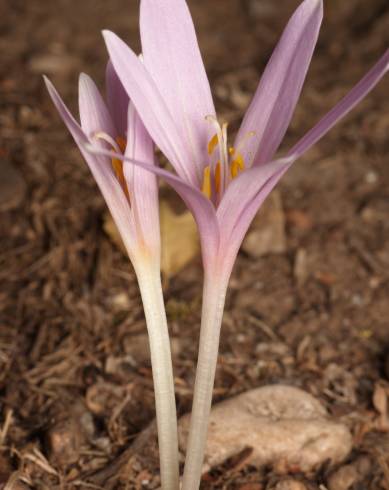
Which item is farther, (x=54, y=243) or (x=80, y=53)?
(x=80, y=53)

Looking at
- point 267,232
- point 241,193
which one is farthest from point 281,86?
point 267,232

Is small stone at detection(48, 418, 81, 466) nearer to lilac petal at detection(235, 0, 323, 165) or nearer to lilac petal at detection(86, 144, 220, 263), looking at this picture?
lilac petal at detection(86, 144, 220, 263)

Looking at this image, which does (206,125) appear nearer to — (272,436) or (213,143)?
(213,143)

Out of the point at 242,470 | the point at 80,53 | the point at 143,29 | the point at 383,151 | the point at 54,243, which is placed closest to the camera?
the point at 143,29

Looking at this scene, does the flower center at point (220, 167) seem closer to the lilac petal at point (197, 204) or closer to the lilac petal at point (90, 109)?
the lilac petal at point (197, 204)

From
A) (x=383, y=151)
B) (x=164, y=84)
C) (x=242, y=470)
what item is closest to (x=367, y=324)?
(x=242, y=470)

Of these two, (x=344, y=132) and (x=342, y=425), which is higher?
(x=344, y=132)

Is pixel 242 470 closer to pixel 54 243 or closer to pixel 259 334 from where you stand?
pixel 259 334
